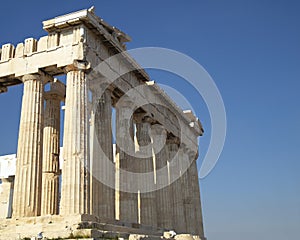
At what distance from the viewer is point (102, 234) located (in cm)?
1672

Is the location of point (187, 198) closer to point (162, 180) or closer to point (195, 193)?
point (195, 193)

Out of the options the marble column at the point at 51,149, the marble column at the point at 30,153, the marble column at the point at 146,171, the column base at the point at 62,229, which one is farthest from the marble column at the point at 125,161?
the column base at the point at 62,229

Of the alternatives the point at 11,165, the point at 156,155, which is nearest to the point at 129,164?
the point at 156,155

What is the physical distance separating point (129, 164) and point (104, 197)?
6.06m

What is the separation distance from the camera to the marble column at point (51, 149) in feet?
88.0

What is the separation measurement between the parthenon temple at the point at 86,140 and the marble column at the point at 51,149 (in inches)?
2.8

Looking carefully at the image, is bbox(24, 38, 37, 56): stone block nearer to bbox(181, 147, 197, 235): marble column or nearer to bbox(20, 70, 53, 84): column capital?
bbox(20, 70, 53, 84): column capital

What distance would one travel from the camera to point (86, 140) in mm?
22094

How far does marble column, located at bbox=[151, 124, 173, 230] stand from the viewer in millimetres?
33594

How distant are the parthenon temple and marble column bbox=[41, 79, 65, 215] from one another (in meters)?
0.07

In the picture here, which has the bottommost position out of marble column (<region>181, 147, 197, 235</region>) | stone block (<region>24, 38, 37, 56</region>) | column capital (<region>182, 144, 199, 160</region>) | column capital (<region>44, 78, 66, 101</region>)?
marble column (<region>181, 147, 197, 235</region>)

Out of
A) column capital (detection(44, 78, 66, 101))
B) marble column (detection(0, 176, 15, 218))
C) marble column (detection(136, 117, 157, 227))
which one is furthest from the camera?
marble column (detection(0, 176, 15, 218))

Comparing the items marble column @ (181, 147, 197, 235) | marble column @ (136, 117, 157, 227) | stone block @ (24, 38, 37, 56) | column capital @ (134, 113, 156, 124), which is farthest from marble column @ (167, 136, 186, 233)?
stone block @ (24, 38, 37, 56)

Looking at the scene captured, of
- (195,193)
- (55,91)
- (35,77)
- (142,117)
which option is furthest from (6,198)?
(35,77)
